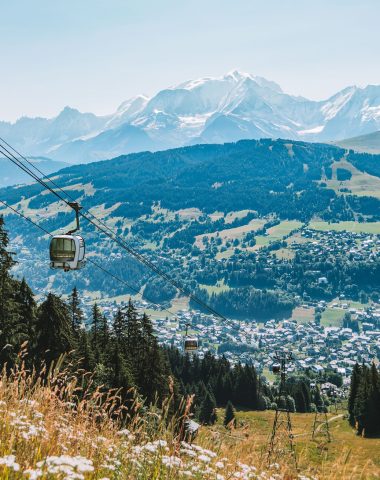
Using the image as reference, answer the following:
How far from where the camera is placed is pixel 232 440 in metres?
8.26

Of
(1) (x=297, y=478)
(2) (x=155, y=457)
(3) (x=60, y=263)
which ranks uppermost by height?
(3) (x=60, y=263)

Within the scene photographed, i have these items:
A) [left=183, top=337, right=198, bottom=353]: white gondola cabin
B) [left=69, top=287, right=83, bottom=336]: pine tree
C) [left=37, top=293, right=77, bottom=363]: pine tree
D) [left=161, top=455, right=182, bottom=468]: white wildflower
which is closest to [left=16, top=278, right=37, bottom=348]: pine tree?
[left=37, top=293, right=77, bottom=363]: pine tree

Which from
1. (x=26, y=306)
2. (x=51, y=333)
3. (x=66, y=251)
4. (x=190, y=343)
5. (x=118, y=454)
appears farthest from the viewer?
(x=26, y=306)

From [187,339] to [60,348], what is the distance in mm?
10482

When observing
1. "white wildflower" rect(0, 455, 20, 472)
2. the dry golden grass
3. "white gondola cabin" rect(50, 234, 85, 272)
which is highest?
"white gondola cabin" rect(50, 234, 85, 272)

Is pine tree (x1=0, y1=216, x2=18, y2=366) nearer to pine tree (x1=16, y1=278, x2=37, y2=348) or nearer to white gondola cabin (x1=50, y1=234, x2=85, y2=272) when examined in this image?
pine tree (x1=16, y1=278, x2=37, y2=348)

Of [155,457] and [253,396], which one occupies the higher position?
[155,457]

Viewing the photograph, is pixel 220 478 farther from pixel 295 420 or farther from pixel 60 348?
pixel 295 420

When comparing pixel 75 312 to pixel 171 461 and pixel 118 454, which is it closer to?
pixel 118 454

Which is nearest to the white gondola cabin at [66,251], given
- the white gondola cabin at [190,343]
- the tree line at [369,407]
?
the white gondola cabin at [190,343]

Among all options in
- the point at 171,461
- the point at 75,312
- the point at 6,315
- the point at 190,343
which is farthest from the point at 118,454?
the point at 75,312

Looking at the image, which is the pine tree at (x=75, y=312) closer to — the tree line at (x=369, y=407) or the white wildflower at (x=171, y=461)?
the tree line at (x=369, y=407)

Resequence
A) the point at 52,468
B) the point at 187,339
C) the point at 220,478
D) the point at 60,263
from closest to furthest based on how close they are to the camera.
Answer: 1. the point at 52,468
2. the point at 220,478
3. the point at 60,263
4. the point at 187,339

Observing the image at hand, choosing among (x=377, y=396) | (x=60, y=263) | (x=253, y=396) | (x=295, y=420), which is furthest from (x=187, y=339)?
(x=253, y=396)
